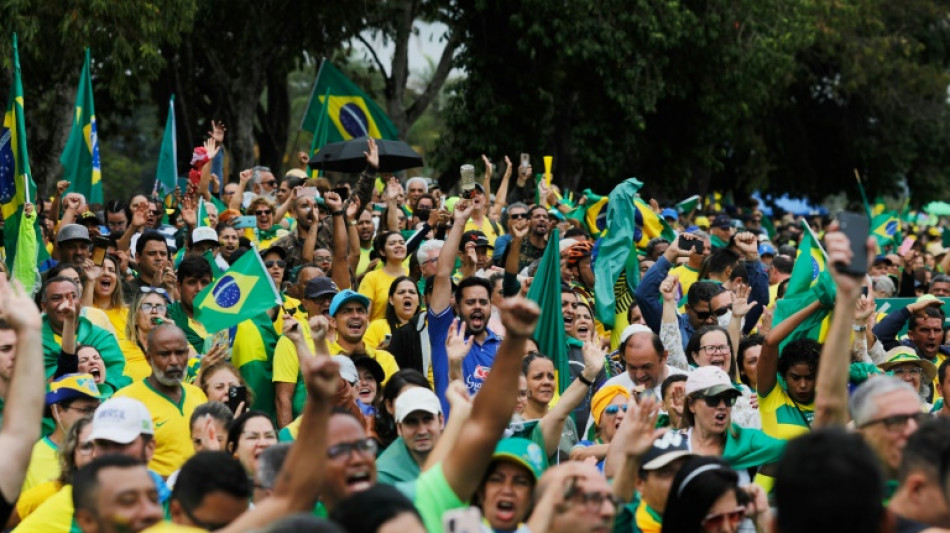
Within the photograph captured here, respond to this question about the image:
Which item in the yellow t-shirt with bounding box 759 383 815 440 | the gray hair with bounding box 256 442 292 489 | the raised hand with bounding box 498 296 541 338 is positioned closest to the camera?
the raised hand with bounding box 498 296 541 338

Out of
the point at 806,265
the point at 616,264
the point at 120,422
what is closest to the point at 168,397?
the point at 120,422

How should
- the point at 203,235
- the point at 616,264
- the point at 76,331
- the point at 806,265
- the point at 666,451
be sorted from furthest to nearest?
the point at 203,235 → the point at 616,264 → the point at 806,265 → the point at 76,331 → the point at 666,451

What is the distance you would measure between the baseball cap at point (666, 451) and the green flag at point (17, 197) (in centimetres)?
515

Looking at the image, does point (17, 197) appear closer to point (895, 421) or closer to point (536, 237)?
point (536, 237)

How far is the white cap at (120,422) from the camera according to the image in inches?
241

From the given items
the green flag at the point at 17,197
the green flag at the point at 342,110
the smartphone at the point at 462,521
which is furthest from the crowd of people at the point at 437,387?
the green flag at the point at 342,110

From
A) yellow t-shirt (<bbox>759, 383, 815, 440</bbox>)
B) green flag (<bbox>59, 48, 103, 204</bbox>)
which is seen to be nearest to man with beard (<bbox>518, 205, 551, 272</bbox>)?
green flag (<bbox>59, 48, 103, 204</bbox>)

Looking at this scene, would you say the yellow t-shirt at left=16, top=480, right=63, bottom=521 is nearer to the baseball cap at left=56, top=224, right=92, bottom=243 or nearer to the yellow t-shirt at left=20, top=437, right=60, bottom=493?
the yellow t-shirt at left=20, top=437, right=60, bottom=493

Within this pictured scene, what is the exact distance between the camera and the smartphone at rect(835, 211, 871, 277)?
17.1 feet

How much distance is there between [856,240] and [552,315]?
14.1 ft

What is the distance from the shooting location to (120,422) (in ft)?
20.2

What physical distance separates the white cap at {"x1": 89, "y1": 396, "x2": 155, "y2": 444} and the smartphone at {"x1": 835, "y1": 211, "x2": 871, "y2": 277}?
2760 millimetres

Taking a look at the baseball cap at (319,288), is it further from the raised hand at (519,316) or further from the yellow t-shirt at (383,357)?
the raised hand at (519,316)

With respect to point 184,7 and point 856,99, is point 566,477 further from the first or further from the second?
point 856,99
